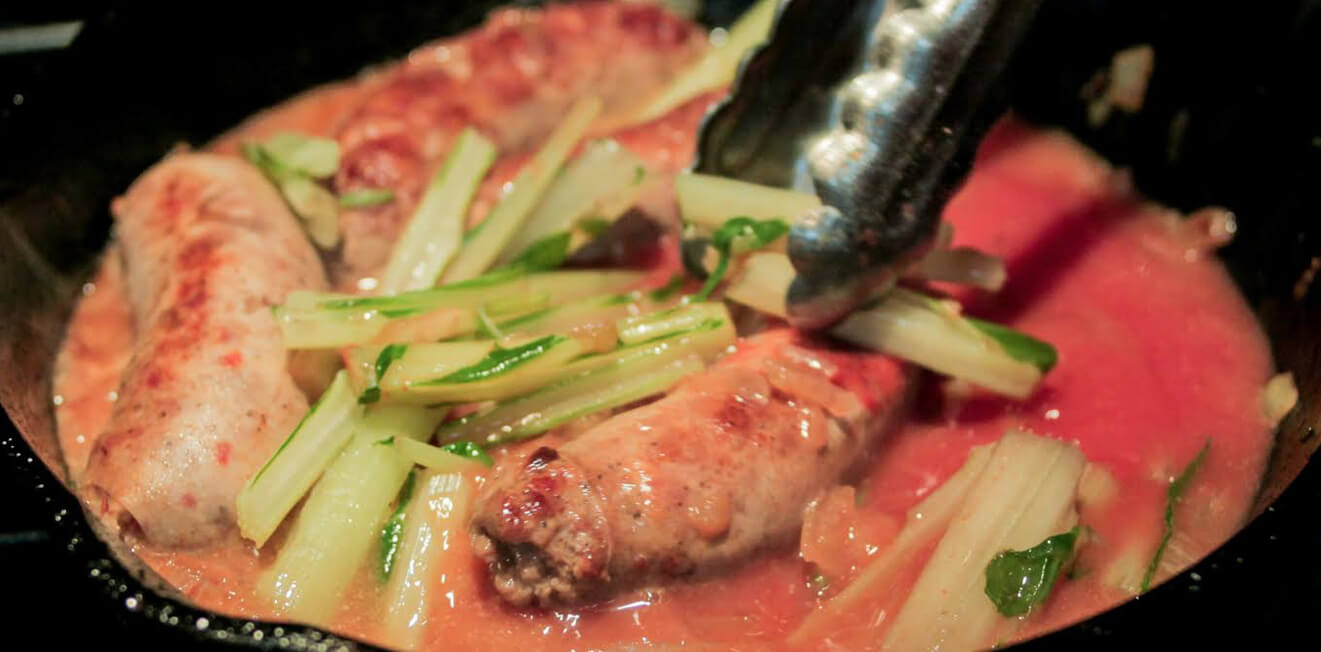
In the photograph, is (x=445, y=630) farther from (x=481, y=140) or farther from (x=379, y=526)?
(x=481, y=140)

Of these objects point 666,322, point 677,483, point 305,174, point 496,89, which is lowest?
point 677,483

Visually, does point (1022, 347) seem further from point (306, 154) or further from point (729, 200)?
point (306, 154)

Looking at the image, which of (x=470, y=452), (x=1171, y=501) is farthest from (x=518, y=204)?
(x=1171, y=501)

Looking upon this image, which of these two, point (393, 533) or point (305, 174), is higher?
point (305, 174)

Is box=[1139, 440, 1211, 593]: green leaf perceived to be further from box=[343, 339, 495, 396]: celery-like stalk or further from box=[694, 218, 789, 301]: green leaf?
box=[343, 339, 495, 396]: celery-like stalk

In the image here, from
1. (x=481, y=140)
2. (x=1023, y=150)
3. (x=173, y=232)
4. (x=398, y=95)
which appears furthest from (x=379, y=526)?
(x=1023, y=150)

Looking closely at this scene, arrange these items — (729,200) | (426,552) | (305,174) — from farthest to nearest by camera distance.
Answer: (305,174), (729,200), (426,552)
